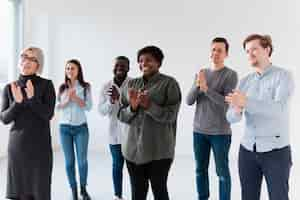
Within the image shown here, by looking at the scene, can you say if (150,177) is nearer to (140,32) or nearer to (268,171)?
(268,171)

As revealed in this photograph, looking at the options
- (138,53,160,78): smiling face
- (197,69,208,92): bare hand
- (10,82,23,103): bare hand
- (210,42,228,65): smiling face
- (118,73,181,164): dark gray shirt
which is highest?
(210,42,228,65): smiling face

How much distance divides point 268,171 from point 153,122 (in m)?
0.78

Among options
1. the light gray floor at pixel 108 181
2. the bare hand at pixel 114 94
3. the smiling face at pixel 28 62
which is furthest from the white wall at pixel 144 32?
the smiling face at pixel 28 62

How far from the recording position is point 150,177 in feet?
8.07

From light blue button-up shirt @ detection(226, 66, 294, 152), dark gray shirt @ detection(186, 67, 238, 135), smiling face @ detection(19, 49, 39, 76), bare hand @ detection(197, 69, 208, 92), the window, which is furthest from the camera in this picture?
the window

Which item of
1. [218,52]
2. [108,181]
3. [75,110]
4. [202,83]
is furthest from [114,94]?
[108,181]

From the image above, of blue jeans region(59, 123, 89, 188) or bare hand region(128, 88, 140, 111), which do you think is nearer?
bare hand region(128, 88, 140, 111)

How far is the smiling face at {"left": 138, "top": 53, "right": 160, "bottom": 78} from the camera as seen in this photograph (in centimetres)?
240

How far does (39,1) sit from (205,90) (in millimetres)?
3749

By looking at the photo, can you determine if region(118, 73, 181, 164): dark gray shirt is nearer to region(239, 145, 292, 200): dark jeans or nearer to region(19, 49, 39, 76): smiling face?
region(239, 145, 292, 200): dark jeans

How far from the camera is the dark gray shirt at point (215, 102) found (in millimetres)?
2852

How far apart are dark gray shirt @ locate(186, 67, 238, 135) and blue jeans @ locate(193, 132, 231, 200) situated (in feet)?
0.19

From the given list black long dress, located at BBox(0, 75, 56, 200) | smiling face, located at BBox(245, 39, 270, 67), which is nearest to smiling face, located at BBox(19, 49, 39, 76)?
black long dress, located at BBox(0, 75, 56, 200)

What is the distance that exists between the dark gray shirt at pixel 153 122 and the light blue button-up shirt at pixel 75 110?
0.99 m
